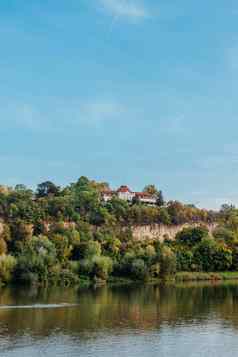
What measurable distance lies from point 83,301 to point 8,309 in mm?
9892

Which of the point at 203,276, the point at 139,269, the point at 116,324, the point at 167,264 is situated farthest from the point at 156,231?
the point at 116,324

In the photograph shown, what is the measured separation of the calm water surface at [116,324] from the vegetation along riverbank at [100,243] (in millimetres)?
14902

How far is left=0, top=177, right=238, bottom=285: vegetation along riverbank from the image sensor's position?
272 ft

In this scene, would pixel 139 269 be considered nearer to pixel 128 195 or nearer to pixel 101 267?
pixel 101 267

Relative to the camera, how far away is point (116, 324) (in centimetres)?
4316

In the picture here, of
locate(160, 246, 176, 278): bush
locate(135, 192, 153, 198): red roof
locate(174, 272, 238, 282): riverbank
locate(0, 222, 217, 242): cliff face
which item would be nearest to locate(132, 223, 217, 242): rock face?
locate(0, 222, 217, 242): cliff face

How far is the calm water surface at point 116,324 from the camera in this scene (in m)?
34.4

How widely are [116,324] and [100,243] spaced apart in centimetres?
5435

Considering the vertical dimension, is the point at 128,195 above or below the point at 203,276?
above

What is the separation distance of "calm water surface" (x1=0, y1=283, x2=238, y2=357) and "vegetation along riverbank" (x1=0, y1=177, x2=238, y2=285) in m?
14.9

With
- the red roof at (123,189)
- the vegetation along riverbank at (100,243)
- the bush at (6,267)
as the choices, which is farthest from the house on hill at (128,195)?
the bush at (6,267)

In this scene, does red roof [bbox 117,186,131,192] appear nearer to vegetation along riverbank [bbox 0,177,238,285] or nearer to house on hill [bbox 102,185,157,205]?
house on hill [bbox 102,185,157,205]

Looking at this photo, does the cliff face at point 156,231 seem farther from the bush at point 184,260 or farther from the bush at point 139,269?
the bush at point 139,269

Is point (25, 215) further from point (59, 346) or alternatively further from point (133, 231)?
point (59, 346)
